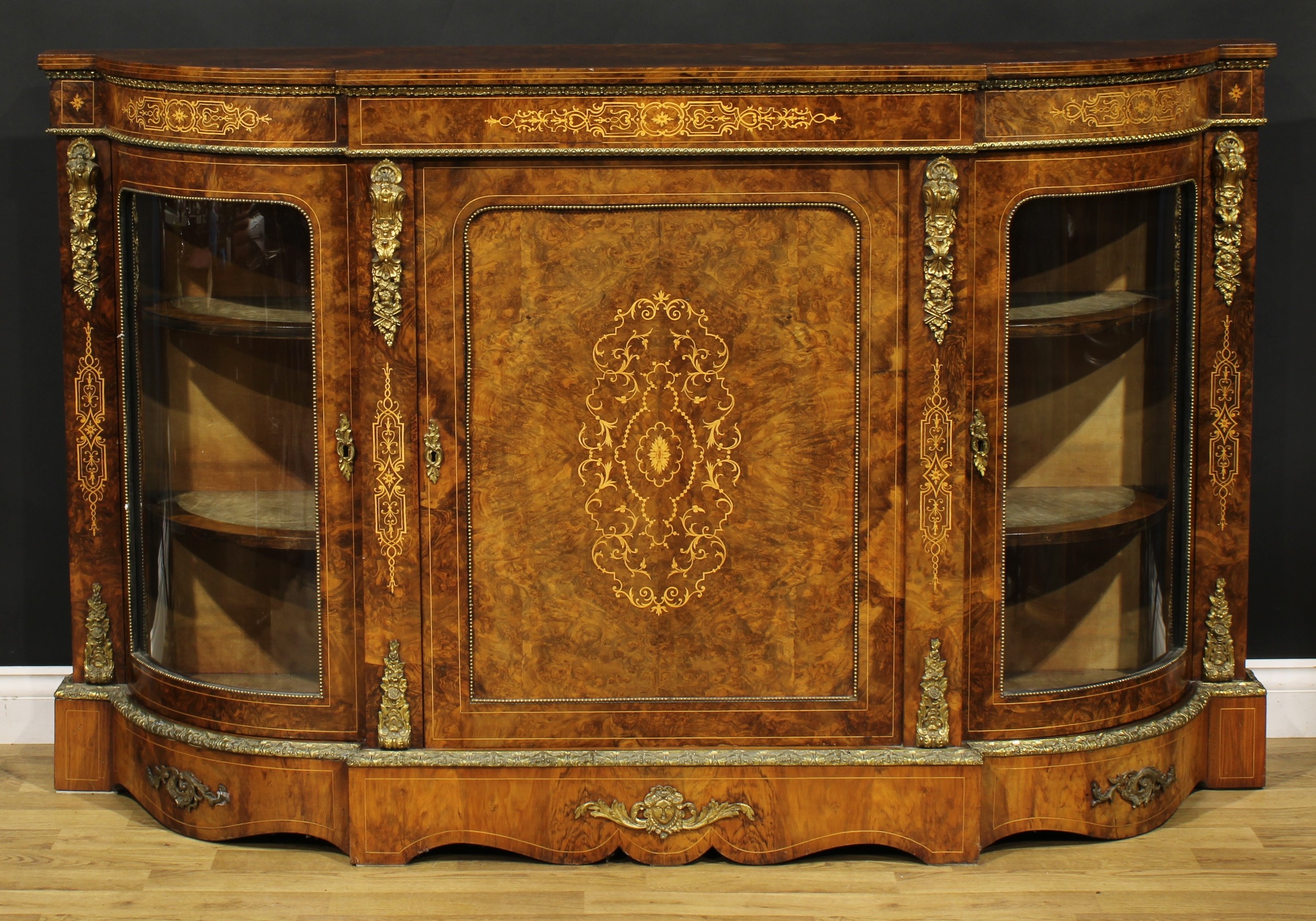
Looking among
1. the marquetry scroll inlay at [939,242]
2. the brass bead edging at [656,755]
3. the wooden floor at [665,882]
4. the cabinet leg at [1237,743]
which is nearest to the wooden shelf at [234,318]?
the brass bead edging at [656,755]

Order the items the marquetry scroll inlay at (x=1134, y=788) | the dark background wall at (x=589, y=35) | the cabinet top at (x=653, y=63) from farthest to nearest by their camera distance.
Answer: the dark background wall at (x=589, y=35) < the marquetry scroll inlay at (x=1134, y=788) < the cabinet top at (x=653, y=63)

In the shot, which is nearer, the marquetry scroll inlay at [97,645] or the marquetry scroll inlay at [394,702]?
the marquetry scroll inlay at [394,702]

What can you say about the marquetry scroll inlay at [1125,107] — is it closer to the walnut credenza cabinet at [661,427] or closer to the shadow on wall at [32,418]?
the walnut credenza cabinet at [661,427]

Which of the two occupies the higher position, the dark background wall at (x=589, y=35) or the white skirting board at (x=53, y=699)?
the dark background wall at (x=589, y=35)

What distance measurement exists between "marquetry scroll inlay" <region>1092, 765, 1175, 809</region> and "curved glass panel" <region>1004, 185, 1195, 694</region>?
0.20m

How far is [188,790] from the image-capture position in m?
3.60

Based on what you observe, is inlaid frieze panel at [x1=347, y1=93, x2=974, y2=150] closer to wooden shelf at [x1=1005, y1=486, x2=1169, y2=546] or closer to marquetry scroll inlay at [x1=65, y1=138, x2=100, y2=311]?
marquetry scroll inlay at [x1=65, y1=138, x2=100, y2=311]

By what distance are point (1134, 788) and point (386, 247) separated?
1.82 metres

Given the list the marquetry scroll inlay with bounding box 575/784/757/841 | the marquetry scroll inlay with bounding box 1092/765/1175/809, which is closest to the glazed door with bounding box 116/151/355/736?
the marquetry scroll inlay with bounding box 575/784/757/841

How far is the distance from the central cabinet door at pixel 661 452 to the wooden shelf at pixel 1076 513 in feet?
0.94

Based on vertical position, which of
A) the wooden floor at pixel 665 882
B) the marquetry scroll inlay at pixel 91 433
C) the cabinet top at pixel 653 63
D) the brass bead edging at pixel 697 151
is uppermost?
the cabinet top at pixel 653 63

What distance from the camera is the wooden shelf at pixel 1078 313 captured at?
3.44 metres

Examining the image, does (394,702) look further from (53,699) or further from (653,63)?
(653,63)

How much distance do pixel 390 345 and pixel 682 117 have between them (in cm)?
69
